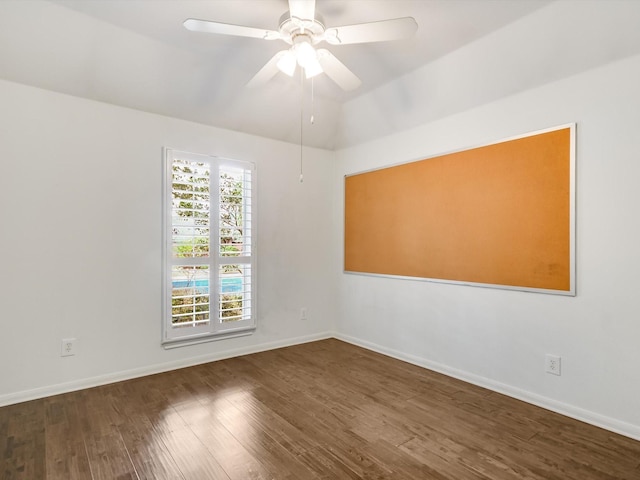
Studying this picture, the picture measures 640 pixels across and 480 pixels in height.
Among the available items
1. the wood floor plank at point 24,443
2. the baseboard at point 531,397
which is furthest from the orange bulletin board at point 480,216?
the wood floor plank at point 24,443

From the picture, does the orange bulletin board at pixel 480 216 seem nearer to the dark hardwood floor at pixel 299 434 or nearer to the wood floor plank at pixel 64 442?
the dark hardwood floor at pixel 299 434

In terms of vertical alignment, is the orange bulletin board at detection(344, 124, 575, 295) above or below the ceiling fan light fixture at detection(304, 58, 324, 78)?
below

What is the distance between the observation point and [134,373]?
10.2ft

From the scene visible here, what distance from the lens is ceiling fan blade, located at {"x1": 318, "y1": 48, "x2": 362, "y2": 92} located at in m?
2.18

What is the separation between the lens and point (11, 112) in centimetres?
263

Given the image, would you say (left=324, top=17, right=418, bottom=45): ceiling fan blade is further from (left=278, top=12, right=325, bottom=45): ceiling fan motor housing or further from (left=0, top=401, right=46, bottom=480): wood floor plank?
(left=0, top=401, right=46, bottom=480): wood floor plank

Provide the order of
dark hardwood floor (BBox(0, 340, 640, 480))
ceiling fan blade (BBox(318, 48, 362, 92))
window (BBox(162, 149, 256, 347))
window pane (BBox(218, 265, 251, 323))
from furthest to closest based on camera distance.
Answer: window pane (BBox(218, 265, 251, 323)) < window (BBox(162, 149, 256, 347)) < ceiling fan blade (BBox(318, 48, 362, 92)) < dark hardwood floor (BBox(0, 340, 640, 480))

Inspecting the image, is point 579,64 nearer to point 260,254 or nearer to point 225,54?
point 225,54

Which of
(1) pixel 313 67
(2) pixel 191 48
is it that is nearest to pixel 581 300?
(1) pixel 313 67

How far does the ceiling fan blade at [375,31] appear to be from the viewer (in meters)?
1.76

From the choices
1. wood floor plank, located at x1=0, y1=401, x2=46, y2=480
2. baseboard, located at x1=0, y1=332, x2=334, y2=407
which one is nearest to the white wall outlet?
baseboard, located at x1=0, y1=332, x2=334, y2=407

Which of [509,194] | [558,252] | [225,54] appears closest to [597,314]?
[558,252]

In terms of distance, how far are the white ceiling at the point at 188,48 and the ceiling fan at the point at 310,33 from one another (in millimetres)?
360

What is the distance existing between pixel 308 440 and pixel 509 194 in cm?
237
